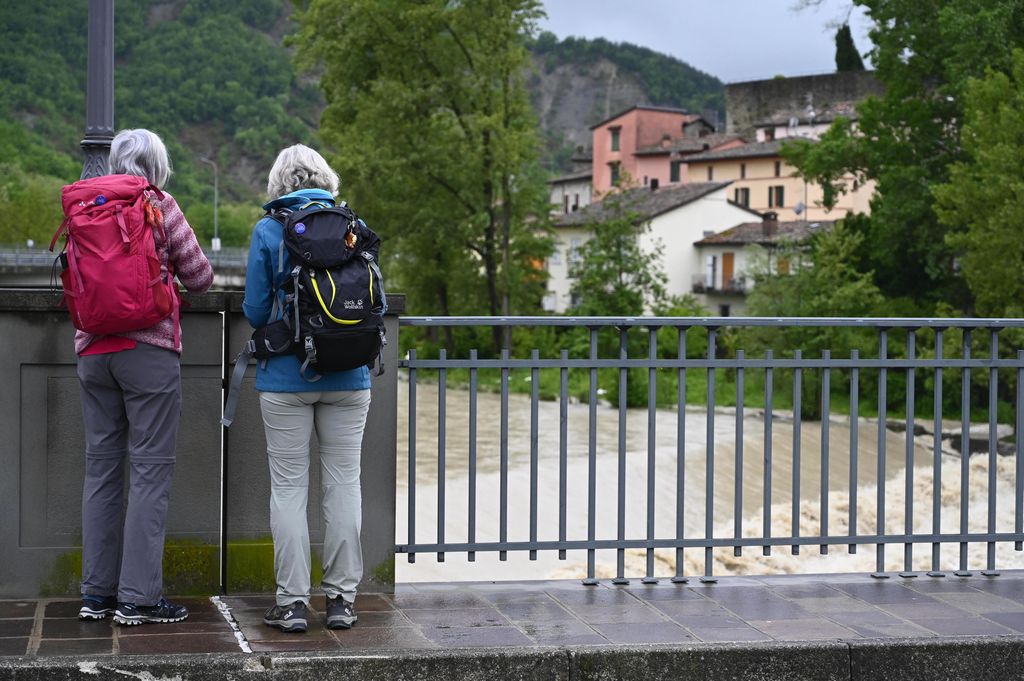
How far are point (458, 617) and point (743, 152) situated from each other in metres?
89.2

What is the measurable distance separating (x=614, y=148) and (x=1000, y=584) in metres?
102

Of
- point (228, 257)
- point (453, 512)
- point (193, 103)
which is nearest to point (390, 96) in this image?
point (453, 512)

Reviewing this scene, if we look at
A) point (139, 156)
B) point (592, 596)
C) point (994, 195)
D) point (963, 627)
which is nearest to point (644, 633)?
point (592, 596)

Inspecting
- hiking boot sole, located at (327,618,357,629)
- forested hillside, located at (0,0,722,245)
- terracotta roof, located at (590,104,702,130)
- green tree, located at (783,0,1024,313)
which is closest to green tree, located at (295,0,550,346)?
Answer: green tree, located at (783,0,1024,313)

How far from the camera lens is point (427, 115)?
175 ft

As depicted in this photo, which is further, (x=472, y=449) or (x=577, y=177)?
(x=577, y=177)

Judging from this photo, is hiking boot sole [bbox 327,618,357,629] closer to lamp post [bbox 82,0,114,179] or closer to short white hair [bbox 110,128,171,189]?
short white hair [bbox 110,128,171,189]

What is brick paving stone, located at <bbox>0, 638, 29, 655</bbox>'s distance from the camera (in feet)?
16.8

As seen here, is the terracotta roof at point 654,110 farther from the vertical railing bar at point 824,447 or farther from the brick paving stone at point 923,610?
the brick paving stone at point 923,610

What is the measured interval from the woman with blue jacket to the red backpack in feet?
1.26

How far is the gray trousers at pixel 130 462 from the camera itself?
5555 millimetres

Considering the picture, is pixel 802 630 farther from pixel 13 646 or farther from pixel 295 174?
pixel 13 646

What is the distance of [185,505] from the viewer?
20.5 feet

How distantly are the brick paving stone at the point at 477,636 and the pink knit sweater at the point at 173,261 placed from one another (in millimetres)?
1541
